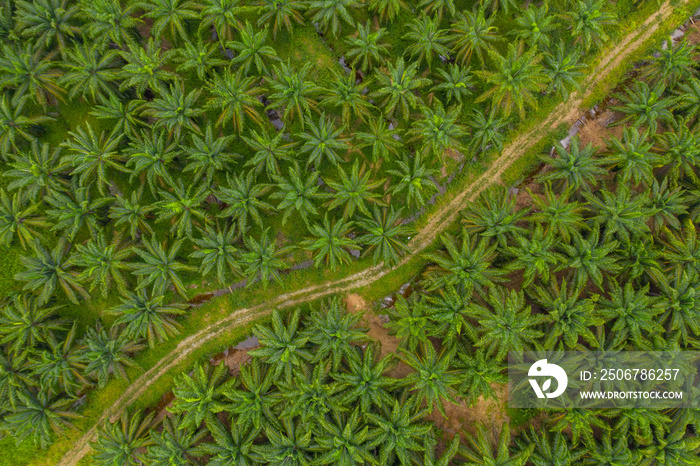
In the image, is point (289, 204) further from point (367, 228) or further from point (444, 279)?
point (444, 279)

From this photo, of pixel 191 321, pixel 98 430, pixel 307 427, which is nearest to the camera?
pixel 307 427

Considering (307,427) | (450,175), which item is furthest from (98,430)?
(450,175)

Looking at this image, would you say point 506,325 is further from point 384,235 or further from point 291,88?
point 291,88

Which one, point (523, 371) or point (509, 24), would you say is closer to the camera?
point (523, 371)

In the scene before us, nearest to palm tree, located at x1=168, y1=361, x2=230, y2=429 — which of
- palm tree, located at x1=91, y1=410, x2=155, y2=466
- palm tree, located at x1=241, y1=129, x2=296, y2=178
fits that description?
palm tree, located at x1=91, y1=410, x2=155, y2=466

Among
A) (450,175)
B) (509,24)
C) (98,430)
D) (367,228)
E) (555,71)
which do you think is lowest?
(98,430)
